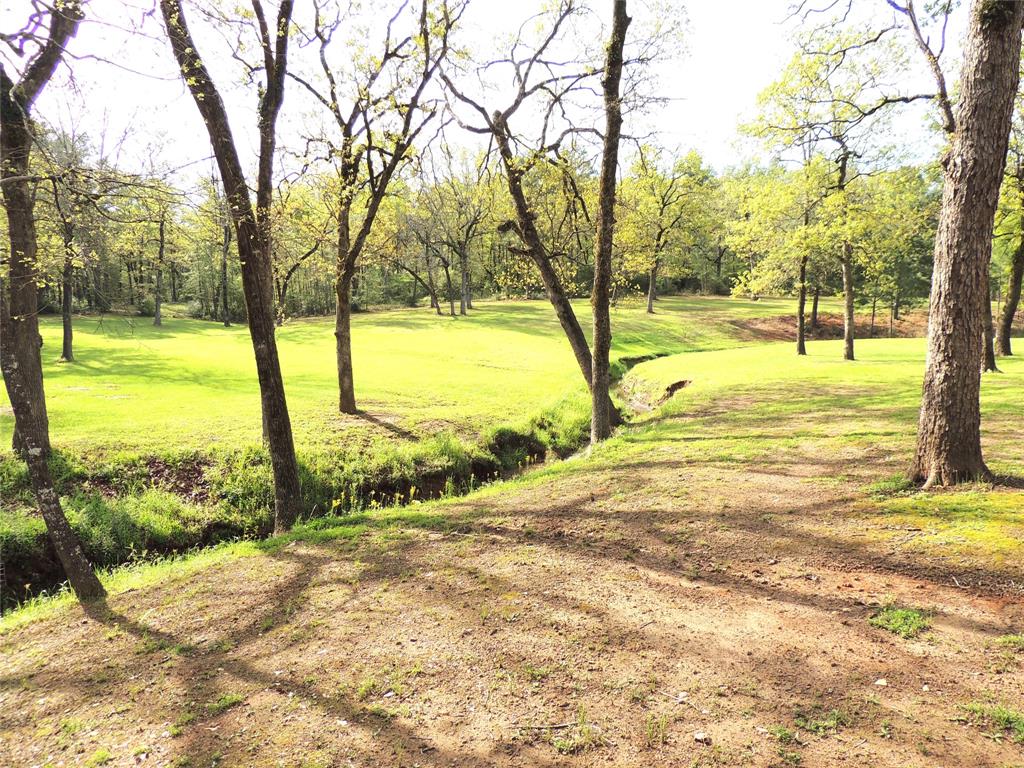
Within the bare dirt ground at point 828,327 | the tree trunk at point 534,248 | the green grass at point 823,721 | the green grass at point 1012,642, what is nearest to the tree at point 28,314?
the green grass at point 823,721

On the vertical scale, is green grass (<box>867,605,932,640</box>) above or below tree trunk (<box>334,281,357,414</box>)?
below

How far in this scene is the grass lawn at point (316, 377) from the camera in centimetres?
1430

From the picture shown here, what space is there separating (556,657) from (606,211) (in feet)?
33.8

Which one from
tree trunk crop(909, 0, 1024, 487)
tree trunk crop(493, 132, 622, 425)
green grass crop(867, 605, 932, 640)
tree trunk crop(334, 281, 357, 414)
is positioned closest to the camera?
green grass crop(867, 605, 932, 640)

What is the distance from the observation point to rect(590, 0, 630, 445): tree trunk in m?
11.5

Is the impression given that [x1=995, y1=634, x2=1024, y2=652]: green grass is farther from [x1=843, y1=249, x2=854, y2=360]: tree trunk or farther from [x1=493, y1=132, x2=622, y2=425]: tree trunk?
[x1=843, y1=249, x2=854, y2=360]: tree trunk

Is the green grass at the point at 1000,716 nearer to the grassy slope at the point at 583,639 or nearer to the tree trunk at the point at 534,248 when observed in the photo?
the grassy slope at the point at 583,639

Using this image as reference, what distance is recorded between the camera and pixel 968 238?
6.06m

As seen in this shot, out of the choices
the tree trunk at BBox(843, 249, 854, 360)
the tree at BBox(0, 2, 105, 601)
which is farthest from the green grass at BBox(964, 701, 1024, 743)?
the tree trunk at BBox(843, 249, 854, 360)

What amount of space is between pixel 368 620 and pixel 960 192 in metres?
8.50

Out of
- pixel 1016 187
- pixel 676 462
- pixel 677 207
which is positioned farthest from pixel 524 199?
pixel 677 207

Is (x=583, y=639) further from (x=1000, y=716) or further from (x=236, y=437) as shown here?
(x=236, y=437)

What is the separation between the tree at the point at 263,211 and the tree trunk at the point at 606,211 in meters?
6.68

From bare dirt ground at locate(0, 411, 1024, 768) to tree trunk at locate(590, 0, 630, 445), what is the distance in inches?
234
